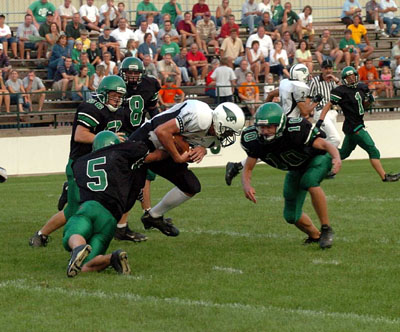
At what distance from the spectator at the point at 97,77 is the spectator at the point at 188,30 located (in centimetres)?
301

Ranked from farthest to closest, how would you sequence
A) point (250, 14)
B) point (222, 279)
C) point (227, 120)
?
point (250, 14) → point (227, 120) → point (222, 279)

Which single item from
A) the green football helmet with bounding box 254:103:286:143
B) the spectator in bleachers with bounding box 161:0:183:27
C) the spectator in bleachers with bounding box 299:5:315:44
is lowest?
the green football helmet with bounding box 254:103:286:143

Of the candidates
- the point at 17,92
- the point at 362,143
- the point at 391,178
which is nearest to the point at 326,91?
the point at 362,143

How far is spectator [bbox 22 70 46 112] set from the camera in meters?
17.4

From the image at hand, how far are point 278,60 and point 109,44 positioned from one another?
3.85 metres

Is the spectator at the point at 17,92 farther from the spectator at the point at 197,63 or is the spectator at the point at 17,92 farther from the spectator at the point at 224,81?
the spectator at the point at 224,81

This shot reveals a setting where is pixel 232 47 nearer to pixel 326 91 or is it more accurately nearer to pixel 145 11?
pixel 145 11

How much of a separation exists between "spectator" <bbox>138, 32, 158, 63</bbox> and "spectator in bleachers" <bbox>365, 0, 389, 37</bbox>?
6.98 meters

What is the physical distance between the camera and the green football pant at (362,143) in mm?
12008

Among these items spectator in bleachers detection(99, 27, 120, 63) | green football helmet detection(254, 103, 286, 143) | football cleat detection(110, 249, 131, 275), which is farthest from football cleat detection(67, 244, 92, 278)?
spectator in bleachers detection(99, 27, 120, 63)

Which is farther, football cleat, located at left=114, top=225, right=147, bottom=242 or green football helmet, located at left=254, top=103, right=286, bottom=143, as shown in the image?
football cleat, located at left=114, top=225, right=147, bottom=242

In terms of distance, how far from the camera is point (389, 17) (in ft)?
76.5

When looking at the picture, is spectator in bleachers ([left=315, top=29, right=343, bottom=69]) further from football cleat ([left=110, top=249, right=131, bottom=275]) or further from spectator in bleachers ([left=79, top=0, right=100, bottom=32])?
football cleat ([left=110, top=249, right=131, bottom=275])

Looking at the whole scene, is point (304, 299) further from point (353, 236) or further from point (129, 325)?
point (353, 236)
